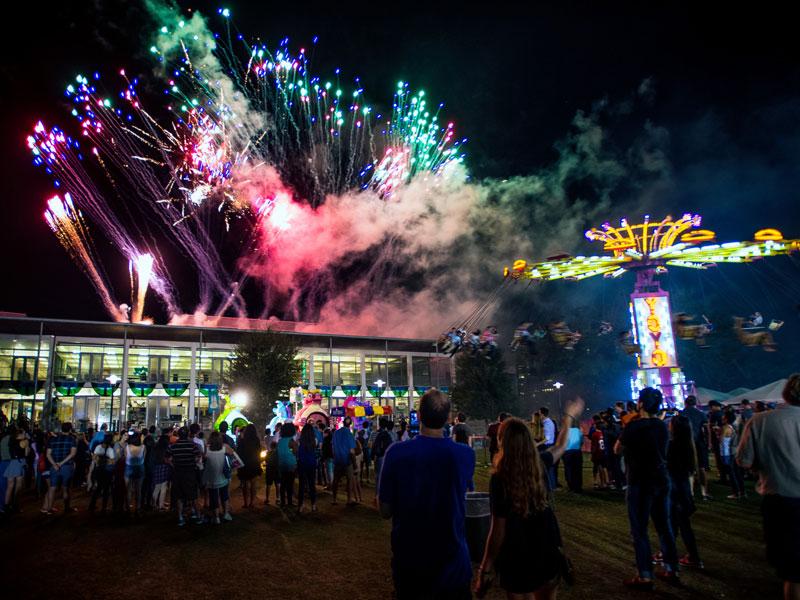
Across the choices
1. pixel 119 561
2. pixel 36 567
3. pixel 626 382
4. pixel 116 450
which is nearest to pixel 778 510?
pixel 119 561

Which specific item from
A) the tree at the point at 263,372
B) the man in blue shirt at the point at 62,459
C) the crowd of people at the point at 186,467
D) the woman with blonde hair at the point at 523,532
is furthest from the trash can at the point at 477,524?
the tree at the point at 263,372

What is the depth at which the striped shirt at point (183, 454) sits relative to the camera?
10305mm

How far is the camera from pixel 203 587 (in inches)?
250

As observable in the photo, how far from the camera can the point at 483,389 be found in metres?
47.9

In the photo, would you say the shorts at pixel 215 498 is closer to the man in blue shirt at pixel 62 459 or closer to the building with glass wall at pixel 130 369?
the man in blue shirt at pixel 62 459

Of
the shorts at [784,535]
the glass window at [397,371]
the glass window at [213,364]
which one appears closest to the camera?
the shorts at [784,535]

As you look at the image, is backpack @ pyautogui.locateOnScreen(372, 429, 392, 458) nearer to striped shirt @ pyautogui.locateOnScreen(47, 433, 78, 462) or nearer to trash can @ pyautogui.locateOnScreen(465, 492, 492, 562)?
trash can @ pyautogui.locateOnScreen(465, 492, 492, 562)

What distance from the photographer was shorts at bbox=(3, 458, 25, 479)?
11.1 metres

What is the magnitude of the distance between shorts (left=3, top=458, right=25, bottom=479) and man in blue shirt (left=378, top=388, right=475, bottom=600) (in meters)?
11.7

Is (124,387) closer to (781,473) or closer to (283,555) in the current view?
(283,555)

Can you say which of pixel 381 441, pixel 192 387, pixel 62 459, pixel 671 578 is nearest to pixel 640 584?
pixel 671 578

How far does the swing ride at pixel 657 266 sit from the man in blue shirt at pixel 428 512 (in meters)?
30.2

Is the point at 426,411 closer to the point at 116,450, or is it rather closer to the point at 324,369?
the point at 116,450

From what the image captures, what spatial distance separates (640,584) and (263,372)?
3470 centimetres
